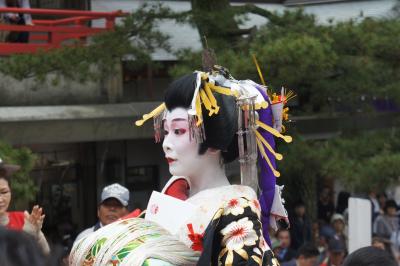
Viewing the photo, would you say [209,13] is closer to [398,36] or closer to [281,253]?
[398,36]

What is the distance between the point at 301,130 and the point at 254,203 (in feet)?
25.3

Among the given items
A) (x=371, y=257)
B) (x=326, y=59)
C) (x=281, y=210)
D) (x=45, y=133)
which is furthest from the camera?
(x=45, y=133)

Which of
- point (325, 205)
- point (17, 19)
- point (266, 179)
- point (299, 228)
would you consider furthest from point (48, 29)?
point (266, 179)

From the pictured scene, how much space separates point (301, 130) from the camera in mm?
10258

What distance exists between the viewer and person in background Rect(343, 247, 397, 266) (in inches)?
97.0

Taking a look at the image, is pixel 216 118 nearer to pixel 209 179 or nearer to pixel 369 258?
pixel 209 179

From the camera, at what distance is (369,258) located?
8.11 feet

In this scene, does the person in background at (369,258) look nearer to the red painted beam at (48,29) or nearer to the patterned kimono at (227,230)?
the patterned kimono at (227,230)

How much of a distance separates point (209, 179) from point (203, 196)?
0.09 m

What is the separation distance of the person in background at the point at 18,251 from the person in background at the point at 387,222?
27.7 feet

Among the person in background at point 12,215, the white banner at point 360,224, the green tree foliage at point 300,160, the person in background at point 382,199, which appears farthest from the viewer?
the person in background at point 382,199

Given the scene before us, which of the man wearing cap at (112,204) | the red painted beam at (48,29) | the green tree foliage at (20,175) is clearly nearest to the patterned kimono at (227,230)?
the man wearing cap at (112,204)

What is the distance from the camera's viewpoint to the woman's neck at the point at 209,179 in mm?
2754

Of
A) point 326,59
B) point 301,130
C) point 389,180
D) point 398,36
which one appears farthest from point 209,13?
point 301,130
